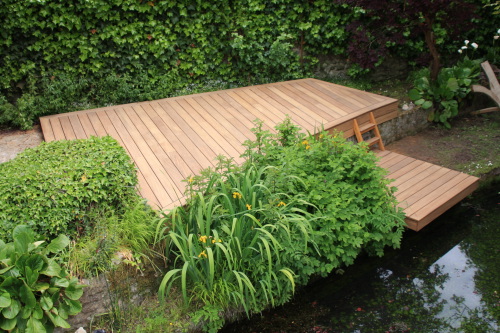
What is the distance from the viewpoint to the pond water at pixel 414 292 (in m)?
3.38

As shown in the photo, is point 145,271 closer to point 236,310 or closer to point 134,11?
point 236,310

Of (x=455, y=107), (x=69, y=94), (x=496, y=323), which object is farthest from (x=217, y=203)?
(x=455, y=107)

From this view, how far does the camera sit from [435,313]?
347 centimetres

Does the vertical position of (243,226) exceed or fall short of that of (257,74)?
it falls short

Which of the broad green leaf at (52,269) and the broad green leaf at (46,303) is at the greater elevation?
the broad green leaf at (52,269)

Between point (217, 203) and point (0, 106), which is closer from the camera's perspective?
point (217, 203)

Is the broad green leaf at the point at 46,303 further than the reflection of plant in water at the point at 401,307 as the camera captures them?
No

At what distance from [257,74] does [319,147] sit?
244cm

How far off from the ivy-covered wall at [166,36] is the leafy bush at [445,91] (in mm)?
1353

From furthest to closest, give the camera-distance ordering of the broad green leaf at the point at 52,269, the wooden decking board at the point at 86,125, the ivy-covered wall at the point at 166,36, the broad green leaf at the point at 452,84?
the broad green leaf at the point at 452,84, the ivy-covered wall at the point at 166,36, the wooden decking board at the point at 86,125, the broad green leaf at the point at 52,269

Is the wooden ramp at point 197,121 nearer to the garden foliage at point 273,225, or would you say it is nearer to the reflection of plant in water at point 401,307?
the garden foliage at point 273,225

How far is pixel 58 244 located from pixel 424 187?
11.7 ft

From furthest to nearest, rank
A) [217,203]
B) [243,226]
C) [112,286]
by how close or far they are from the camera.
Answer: [217,203], [243,226], [112,286]

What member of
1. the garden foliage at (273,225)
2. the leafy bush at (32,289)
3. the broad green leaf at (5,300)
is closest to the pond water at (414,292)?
the garden foliage at (273,225)
